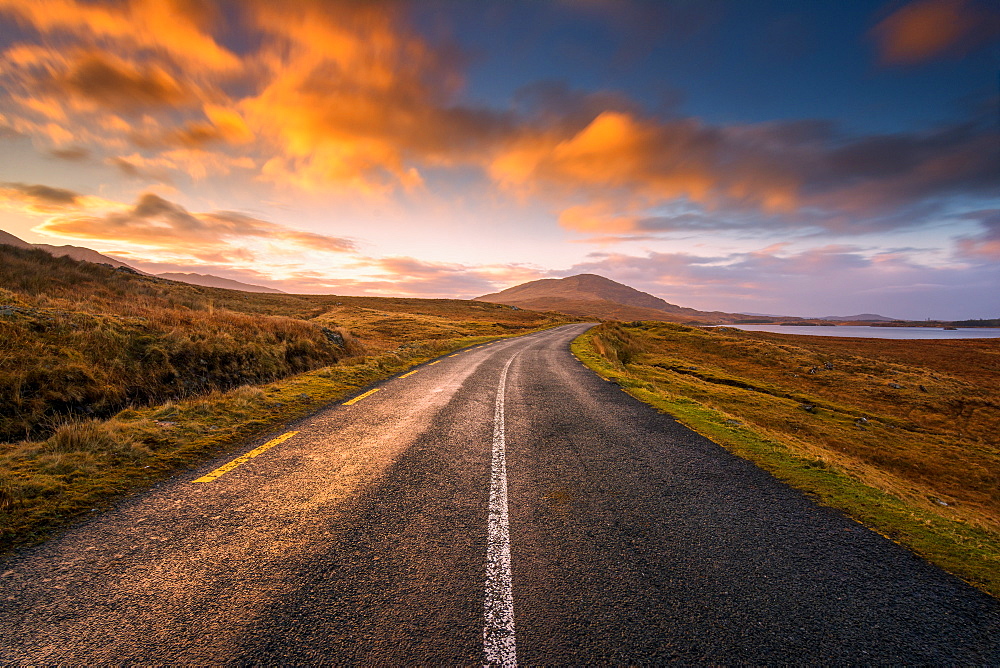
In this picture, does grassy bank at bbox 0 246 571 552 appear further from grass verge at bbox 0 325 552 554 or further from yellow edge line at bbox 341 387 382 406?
yellow edge line at bbox 341 387 382 406

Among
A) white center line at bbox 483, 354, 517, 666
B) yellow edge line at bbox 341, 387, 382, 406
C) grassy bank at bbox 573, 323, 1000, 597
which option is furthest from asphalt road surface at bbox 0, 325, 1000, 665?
yellow edge line at bbox 341, 387, 382, 406

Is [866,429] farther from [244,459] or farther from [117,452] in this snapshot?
[117,452]

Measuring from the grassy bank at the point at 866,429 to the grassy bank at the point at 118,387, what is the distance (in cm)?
947

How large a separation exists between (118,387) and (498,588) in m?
10.1

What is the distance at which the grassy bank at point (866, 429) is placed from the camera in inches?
181

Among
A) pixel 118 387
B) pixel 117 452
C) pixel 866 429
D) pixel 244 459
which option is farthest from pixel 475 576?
pixel 866 429

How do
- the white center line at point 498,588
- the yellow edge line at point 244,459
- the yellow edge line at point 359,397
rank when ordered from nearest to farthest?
the white center line at point 498,588 → the yellow edge line at point 244,459 → the yellow edge line at point 359,397

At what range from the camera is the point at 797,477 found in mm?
5754

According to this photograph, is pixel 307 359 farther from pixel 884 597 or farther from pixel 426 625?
pixel 884 597

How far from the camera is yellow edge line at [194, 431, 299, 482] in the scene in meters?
5.00

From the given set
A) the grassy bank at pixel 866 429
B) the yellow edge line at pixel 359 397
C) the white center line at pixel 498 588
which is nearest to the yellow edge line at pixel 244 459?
the yellow edge line at pixel 359 397

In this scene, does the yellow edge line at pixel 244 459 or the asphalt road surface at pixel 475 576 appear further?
the yellow edge line at pixel 244 459

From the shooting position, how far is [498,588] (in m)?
3.00

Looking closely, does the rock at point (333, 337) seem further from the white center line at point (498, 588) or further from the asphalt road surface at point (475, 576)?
the white center line at point (498, 588)
